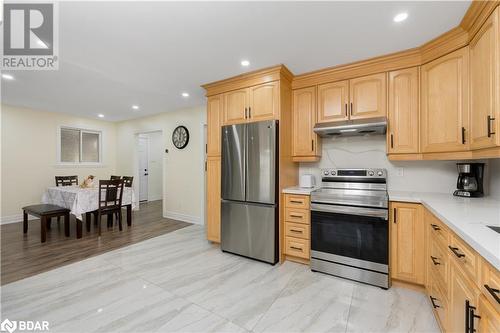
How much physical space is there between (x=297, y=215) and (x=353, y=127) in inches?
49.0

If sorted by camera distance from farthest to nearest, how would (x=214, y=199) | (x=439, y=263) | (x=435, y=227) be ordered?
(x=214, y=199)
(x=435, y=227)
(x=439, y=263)

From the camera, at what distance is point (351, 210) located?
90.2 inches

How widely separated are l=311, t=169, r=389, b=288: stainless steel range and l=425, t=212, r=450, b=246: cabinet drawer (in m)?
0.34

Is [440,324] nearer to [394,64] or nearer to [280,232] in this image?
[280,232]

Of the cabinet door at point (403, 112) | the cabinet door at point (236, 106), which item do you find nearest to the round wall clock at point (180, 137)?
the cabinet door at point (236, 106)

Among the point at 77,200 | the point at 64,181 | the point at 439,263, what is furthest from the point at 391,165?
the point at 64,181

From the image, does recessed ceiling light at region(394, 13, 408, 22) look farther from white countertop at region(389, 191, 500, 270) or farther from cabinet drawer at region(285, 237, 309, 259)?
cabinet drawer at region(285, 237, 309, 259)

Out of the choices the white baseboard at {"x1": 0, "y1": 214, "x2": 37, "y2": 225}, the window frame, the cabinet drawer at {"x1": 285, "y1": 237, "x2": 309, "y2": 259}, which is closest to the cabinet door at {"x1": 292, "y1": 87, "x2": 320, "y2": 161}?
the cabinet drawer at {"x1": 285, "y1": 237, "x2": 309, "y2": 259}

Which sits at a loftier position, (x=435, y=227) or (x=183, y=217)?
(x=435, y=227)

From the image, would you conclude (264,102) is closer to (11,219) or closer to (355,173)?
(355,173)

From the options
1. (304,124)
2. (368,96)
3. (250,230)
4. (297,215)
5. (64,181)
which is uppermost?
(368,96)

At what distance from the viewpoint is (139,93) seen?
12.6 feet

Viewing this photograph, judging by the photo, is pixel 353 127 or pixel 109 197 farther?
pixel 109 197

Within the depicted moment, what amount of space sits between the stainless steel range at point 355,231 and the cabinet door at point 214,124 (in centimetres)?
159
